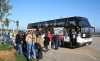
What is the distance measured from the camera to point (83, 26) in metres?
19.6

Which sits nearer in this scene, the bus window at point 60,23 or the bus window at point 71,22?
the bus window at point 71,22

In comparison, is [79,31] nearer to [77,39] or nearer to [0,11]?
[77,39]

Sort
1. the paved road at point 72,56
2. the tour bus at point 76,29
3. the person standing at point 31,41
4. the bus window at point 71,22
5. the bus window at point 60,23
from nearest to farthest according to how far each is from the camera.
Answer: the person standing at point 31,41 → the paved road at point 72,56 → the tour bus at point 76,29 → the bus window at point 71,22 → the bus window at point 60,23

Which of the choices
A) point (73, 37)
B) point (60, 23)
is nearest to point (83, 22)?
point (73, 37)

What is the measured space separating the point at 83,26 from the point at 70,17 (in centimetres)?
181

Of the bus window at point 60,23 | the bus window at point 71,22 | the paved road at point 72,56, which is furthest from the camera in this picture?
the bus window at point 60,23

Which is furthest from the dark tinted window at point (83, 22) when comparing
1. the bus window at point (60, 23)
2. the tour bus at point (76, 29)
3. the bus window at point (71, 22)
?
the bus window at point (60, 23)

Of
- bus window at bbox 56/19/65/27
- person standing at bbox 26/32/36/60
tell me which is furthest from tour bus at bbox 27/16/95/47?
person standing at bbox 26/32/36/60

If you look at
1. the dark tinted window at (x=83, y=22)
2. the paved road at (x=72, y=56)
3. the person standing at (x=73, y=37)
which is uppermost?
the dark tinted window at (x=83, y=22)

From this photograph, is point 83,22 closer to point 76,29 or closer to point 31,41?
point 76,29

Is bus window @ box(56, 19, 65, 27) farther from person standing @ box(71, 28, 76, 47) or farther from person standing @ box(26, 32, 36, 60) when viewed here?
person standing @ box(26, 32, 36, 60)

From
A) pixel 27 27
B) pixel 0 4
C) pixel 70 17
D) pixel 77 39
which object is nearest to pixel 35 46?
pixel 77 39

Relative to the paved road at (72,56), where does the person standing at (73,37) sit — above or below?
above

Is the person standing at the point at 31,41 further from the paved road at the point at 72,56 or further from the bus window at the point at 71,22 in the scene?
the bus window at the point at 71,22
